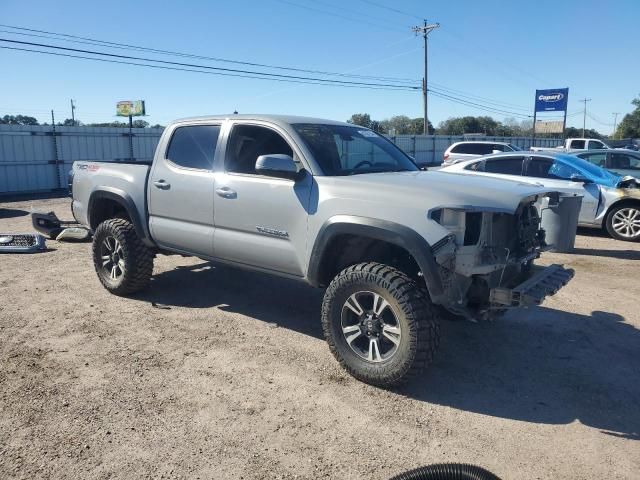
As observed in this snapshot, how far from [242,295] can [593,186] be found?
6.94 meters

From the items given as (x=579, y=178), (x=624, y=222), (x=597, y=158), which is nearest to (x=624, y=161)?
(x=597, y=158)

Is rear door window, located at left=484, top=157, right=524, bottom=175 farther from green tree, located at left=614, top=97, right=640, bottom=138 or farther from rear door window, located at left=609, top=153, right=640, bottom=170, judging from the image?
green tree, located at left=614, top=97, right=640, bottom=138

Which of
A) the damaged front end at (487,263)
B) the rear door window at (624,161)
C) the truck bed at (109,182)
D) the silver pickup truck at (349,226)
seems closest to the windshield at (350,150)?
the silver pickup truck at (349,226)

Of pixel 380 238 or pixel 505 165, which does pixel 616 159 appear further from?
pixel 380 238

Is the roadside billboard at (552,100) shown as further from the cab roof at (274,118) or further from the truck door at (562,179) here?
the cab roof at (274,118)

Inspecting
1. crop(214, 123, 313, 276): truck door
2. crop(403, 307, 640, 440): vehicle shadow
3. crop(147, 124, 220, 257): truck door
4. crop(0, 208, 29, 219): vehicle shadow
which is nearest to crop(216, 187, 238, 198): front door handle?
crop(214, 123, 313, 276): truck door

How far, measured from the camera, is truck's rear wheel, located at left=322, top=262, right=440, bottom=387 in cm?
349

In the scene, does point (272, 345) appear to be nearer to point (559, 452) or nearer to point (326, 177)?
point (326, 177)

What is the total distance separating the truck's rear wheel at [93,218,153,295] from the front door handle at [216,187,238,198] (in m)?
1.47

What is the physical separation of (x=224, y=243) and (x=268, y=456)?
2213mm

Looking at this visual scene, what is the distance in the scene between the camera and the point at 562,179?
30.2 ft

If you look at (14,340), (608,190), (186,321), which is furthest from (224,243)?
(608,190)

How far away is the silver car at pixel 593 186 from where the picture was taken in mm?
9094

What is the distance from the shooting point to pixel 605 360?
13.9 ft
